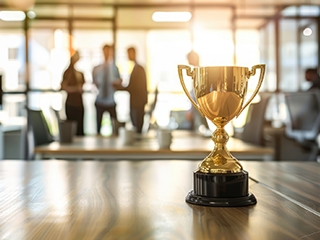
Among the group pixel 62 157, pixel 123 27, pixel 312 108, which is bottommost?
pixel 62 157

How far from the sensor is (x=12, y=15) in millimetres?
9086

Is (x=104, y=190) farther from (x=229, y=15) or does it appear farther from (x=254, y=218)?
(x=229, y=15)

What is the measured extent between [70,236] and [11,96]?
344 inches

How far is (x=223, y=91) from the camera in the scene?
85 cm

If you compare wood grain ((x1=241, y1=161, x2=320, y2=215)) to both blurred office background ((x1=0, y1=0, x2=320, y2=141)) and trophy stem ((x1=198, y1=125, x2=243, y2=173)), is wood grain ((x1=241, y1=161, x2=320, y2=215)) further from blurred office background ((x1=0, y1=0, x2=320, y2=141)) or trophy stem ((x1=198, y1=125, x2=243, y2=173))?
blurred office background ((x1=0, y1=0, x2=320, y2=141))

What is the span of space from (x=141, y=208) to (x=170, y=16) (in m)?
8.64

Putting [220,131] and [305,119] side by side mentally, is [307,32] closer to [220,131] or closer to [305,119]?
[305,119]

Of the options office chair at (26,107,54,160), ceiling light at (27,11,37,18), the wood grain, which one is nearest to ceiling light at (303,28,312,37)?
ceiling light at (27,11,37,18)

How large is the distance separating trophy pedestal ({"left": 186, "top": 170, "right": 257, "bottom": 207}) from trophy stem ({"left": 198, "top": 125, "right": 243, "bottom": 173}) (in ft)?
0.04

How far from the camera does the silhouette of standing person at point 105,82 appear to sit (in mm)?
6891

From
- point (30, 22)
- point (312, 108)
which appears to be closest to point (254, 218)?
point (312, 108)

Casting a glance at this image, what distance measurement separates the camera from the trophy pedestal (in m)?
0.81

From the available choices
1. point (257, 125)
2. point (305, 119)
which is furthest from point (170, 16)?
point (257, 125)

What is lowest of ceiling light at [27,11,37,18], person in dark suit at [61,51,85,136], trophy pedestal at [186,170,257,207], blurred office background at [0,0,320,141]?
trophy pedestal at [186,170,257,207]
